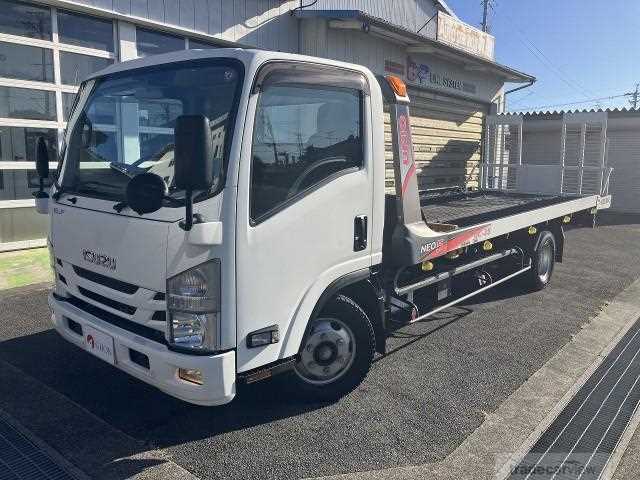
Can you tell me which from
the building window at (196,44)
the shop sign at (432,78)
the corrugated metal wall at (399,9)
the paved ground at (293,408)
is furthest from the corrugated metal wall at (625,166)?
the paved ground at (293,408)

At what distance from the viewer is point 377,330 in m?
3.94

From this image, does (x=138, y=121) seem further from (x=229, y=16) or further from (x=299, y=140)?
(x=229, y=16)

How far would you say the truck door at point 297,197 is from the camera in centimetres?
296

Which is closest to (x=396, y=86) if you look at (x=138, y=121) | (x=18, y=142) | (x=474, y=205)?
(x=138, y=121)

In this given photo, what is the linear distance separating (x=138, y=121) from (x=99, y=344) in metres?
1.42

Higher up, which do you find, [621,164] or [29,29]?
[29,29]

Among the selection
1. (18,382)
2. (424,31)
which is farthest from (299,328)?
(424,31)

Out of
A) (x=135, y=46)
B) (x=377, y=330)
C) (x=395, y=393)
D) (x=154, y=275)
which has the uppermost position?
(x=135, y=46)

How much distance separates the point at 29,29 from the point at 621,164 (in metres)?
16.2

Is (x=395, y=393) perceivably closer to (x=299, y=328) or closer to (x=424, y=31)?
(x=299, y=328)

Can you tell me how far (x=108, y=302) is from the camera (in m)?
3.25

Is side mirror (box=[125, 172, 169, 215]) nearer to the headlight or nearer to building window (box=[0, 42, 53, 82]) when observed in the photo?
the headlight

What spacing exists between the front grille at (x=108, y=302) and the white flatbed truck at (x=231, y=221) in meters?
0.01

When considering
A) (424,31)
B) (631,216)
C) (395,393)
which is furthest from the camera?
(631,216)
